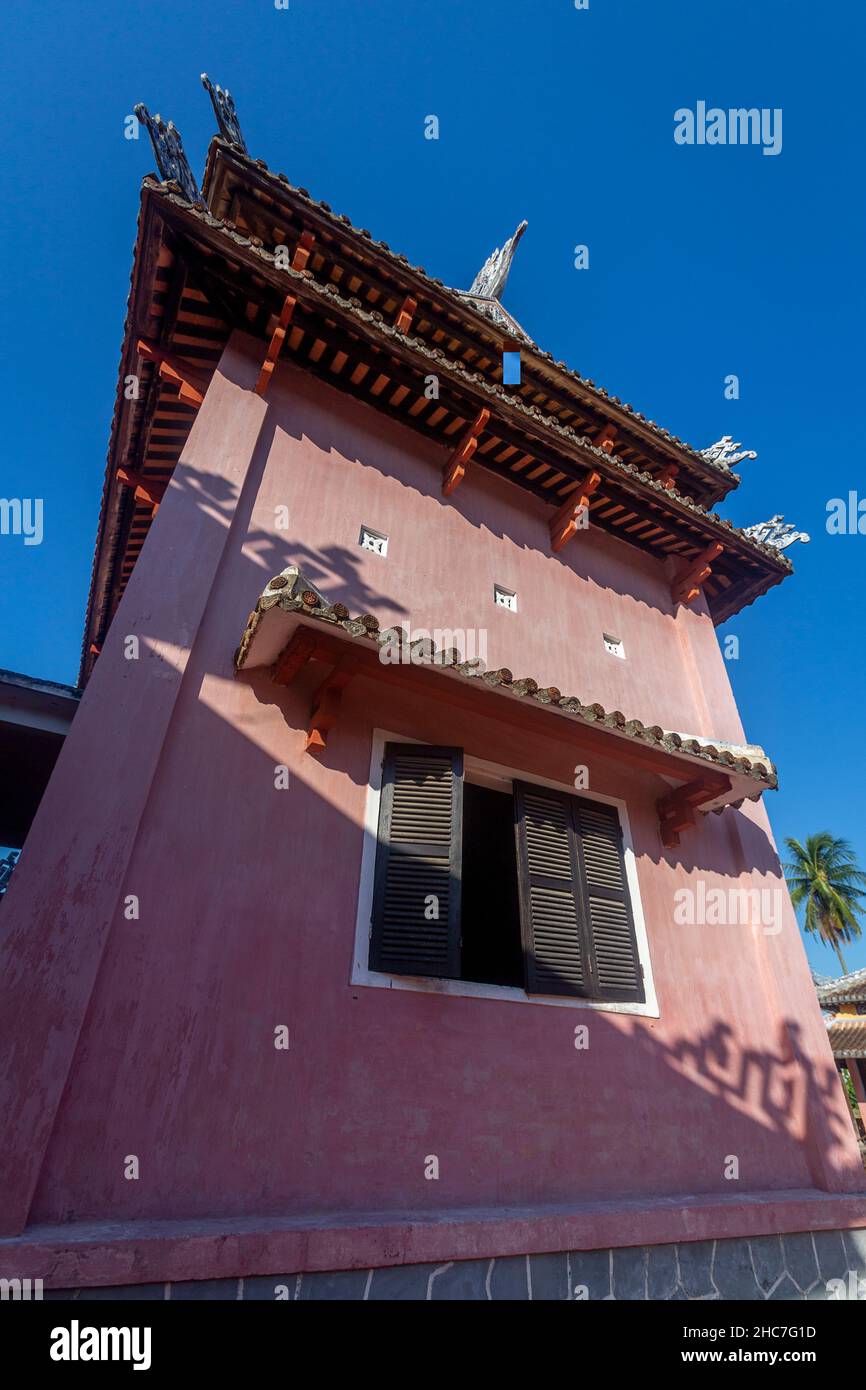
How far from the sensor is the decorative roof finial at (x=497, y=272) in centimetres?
1373

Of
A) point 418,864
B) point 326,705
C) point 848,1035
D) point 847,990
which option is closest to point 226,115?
point 326,705

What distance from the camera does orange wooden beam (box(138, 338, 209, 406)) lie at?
6.27 metres

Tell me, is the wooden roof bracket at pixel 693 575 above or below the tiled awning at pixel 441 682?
above

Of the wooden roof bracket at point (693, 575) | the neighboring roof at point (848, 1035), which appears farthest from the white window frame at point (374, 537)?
the neighboring roof at point (848, 1035)

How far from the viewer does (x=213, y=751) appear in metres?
4.56

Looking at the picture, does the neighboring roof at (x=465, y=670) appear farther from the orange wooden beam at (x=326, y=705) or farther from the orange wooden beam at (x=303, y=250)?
the orange wooden beam at (x=303, y=250)

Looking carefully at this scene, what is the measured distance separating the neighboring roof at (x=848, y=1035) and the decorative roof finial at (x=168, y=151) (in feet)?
73.9

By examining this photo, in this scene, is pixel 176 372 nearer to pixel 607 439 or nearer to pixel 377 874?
pixel 377 874

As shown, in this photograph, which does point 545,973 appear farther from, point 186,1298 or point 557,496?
point 557,496

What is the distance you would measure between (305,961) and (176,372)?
5.30 meters

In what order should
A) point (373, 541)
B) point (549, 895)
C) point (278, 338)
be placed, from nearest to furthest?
point (549, 895) → point (278, 338) → point (373, 541)

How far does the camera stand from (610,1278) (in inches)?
163
